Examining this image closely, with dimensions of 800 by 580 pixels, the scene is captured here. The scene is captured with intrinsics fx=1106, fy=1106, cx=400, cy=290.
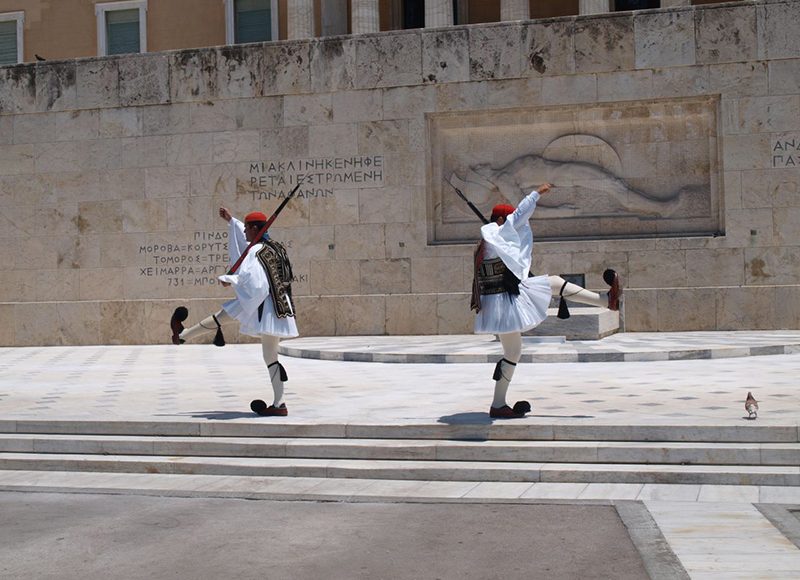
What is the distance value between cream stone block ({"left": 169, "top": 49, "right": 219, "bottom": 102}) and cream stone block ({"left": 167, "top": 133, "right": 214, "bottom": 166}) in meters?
0.76

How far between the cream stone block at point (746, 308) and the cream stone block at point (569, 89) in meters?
4.33

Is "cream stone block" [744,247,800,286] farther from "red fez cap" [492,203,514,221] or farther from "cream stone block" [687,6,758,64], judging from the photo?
"red fez cap" [492,203,514,221]

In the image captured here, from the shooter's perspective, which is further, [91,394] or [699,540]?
[91,394]

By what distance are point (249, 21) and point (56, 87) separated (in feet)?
46.0

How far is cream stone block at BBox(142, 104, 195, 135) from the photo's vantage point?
72.2ft

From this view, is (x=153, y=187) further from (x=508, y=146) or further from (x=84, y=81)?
(x=508, y=146)

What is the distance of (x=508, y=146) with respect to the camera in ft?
68.8

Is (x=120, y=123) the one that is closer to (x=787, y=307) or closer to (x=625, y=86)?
(x=625, y=86)

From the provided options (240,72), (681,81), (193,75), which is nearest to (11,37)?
(193,75)

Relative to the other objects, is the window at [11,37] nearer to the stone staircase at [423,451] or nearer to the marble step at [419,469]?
the stone staircase at [423,451]

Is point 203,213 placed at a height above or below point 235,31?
below

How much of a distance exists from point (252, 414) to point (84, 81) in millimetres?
13986

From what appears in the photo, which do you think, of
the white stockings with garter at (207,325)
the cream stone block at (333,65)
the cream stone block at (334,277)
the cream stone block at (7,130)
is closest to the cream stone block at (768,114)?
the cream stone block at (333,65)

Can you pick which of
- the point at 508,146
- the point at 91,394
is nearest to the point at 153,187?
the point at 508,146
